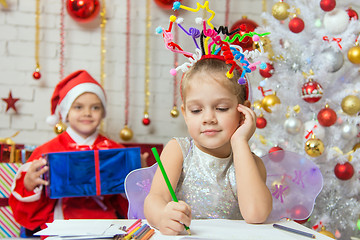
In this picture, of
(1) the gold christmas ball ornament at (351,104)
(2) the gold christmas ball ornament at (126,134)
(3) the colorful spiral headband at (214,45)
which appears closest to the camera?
(3) the colorful spiral headband at (214,45)

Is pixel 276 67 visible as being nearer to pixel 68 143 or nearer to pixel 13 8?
pixel 68 143

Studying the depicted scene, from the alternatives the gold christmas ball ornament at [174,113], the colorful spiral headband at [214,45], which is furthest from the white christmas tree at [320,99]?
the colorful spiral headband at [214,45]

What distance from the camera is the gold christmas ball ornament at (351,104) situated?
7.22ft

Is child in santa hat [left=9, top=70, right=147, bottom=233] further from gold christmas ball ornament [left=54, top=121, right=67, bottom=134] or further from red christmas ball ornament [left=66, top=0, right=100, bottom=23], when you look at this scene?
red christmas ball ornament [left=66, top=0, right=100, bottom=23]

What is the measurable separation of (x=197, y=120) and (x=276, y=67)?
4.47 ft

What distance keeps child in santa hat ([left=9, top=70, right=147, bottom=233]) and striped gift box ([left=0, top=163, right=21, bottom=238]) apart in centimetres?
16

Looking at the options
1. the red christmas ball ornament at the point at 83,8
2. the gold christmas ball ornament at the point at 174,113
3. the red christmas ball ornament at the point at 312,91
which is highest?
the red christmas ball ornament at the point at 83,8

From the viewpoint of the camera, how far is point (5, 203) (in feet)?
7.68

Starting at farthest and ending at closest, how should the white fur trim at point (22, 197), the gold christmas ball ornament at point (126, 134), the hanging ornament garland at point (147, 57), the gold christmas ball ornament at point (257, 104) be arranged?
the hanging ornament garland at point (147, 57)
the gold christmas ball ornament at point (126, 134)
the gold christmas ball ornament at point (257, 104)
the white fur trim at point (22, 197)

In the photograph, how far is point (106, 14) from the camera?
9.42ft

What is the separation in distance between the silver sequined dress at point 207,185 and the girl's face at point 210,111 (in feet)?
0.33

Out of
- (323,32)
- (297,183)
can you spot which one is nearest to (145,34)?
(323,32)

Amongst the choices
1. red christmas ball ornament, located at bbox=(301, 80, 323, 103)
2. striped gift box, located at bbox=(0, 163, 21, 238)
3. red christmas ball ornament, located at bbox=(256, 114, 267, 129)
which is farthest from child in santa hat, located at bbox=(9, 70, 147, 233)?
red christmas ball ornament, located at bbox=(301, 80, 323, 103)

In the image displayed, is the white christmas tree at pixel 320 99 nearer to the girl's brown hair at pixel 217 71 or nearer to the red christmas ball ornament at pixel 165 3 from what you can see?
the red christmas ball ornament at pixel 165 3
